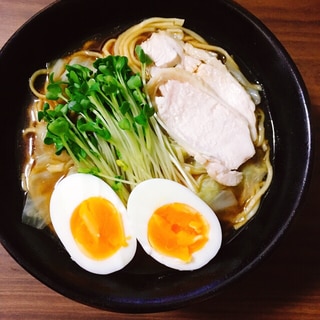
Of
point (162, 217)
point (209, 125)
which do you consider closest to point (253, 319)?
point (162, 217)

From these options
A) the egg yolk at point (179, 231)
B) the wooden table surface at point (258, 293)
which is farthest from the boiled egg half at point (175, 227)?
the wooden table surface at point (258, 293)

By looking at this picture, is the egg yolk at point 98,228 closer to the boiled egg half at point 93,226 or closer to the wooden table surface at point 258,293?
the boiled egg half at point 93,226

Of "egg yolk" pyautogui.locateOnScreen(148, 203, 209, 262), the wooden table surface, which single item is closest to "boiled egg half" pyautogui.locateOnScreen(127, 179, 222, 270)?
"egg yolk" pyautogui.locateOnScreen(148, 203, 209, 262)

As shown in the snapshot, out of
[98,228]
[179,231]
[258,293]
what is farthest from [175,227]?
[258,293]

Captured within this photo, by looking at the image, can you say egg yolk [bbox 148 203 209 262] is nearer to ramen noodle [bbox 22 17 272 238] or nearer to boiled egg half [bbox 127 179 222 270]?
boiled egg half [bbox 127 179 222 270]

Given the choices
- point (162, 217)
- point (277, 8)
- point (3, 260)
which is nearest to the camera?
point (162, 217)

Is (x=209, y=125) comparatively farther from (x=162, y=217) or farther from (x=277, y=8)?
(x=277, y=8)
